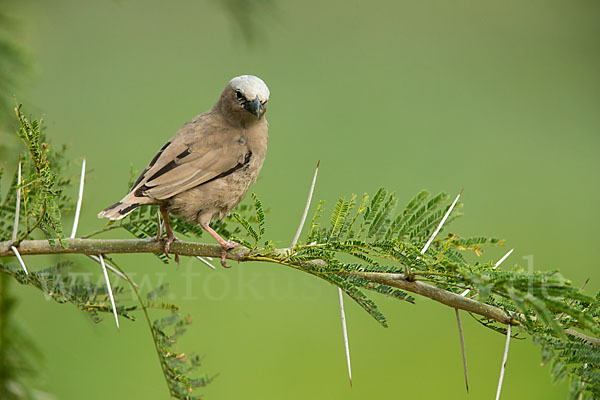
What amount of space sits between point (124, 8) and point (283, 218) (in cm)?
282

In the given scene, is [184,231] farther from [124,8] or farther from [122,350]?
[124,8]

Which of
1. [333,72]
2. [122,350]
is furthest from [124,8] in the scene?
[122,350]

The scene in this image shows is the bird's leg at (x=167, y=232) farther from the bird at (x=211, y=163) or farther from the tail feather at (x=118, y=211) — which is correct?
the tail feather at (x=118, y=211)

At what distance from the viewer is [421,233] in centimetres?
119

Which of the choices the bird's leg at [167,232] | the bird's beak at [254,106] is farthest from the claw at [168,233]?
the bird's beak at [254,106]

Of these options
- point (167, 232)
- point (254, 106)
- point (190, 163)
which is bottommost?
point (167, 232)

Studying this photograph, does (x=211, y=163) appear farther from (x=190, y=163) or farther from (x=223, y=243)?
(x=223, y=243)

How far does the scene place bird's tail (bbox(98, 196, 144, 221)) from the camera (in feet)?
4.75

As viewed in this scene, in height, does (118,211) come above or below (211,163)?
below

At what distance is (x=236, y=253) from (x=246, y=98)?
76 cm

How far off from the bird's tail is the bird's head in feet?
1.67

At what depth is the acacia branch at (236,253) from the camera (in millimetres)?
1103

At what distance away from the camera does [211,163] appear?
1797 millimetres

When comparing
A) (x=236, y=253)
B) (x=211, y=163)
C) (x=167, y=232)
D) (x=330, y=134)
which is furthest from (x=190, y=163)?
(x=330, y=134)
